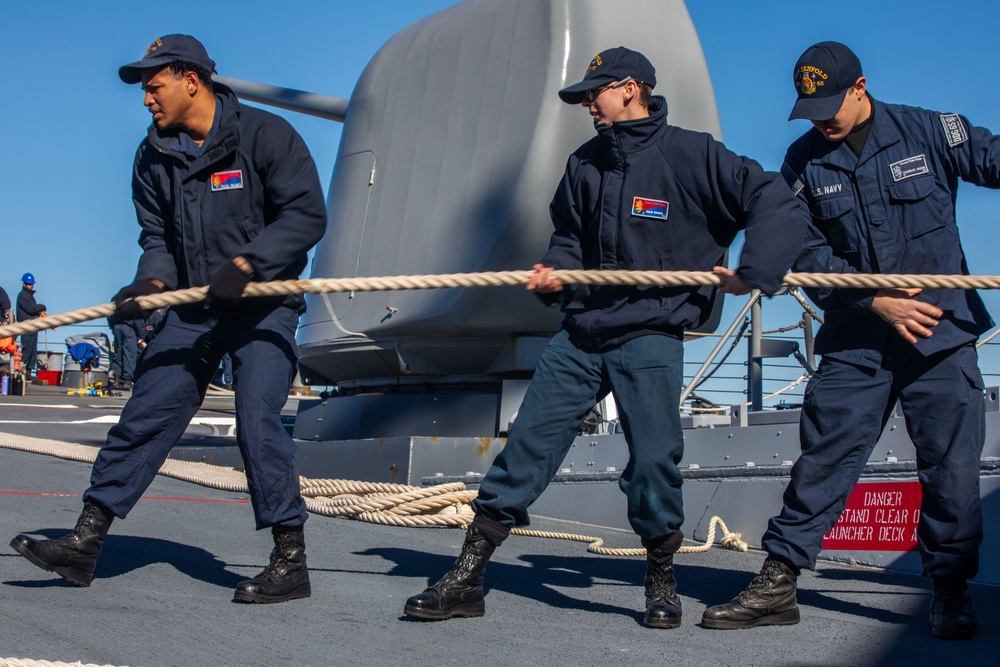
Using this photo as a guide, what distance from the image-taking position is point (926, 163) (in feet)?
10.0

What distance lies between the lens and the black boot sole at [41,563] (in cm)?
304

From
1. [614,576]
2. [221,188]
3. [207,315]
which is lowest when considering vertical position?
[614,576]

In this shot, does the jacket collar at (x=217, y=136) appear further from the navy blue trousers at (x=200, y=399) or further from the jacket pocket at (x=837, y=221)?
the jacket pocket at (x=837, y=221)

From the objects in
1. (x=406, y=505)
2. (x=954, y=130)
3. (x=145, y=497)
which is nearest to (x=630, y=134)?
(x=954, y=130)

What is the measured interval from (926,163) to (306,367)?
5013 mm

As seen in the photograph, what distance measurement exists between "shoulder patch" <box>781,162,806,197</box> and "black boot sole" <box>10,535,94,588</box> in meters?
2.25

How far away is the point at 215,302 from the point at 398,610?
98 centimetres

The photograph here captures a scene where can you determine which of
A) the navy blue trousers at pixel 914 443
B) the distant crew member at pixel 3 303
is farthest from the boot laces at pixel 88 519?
the distant crew member at pixel 3 303

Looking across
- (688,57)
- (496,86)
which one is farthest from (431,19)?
(688,57)

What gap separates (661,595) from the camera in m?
3.01

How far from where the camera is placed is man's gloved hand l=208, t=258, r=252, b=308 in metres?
3.04

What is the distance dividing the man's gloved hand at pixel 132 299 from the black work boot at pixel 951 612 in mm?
2261

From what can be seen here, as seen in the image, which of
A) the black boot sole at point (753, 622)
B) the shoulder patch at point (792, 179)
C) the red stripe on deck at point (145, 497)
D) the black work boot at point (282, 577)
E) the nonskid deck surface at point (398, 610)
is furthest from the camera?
the red stripe on deck at point (145, 497)

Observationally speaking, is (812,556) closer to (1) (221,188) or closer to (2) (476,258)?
(1) (221,188)
